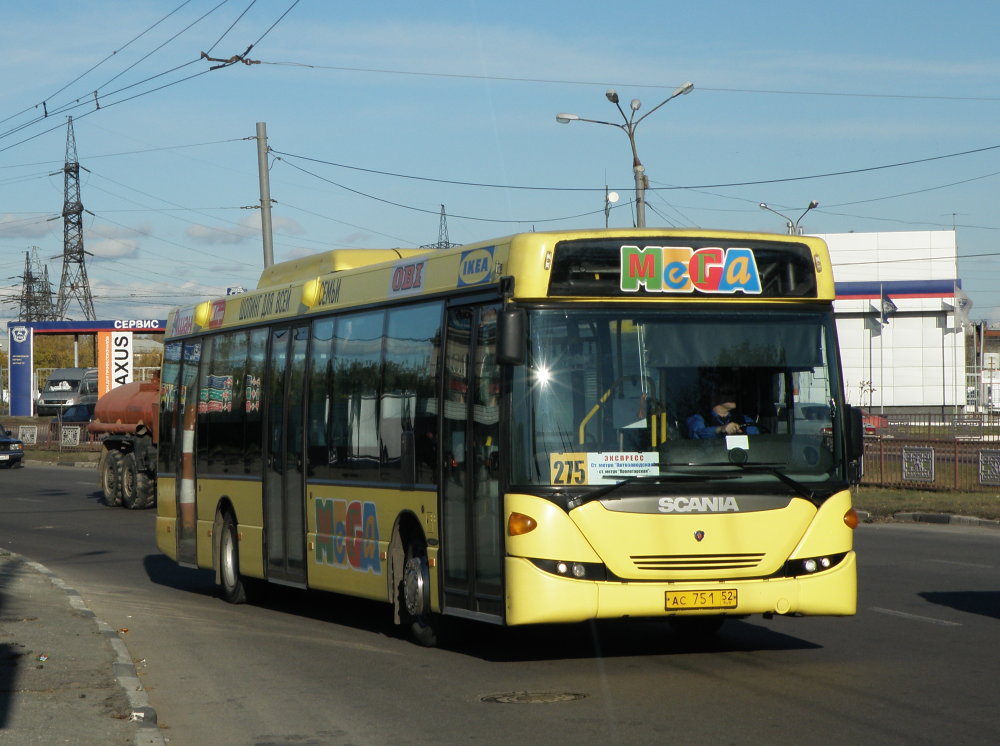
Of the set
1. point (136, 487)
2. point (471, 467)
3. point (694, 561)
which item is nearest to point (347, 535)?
point (471, 467)

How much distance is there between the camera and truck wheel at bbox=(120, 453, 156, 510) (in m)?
32.8

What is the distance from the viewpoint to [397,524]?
1120 centimetres

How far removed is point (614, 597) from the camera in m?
9.30

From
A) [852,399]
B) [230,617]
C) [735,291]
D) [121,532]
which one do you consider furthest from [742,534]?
[852,399]

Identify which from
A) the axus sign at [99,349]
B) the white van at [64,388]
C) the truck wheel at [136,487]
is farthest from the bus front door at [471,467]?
the white van at [64,388]

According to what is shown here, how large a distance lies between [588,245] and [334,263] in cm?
443

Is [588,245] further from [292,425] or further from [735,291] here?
[292,425]

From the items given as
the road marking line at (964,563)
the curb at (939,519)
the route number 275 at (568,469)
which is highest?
the route number 275 at (568,469)

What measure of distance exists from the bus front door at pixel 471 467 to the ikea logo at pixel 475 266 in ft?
0.67

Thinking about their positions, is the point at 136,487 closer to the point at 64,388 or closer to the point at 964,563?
Result: the point at 964,563

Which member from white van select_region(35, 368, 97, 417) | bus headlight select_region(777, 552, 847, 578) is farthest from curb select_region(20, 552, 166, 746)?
white van select_region(35, 368, 97, 417)

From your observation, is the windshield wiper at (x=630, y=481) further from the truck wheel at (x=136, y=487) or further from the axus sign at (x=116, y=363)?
the axus sign at (x=116, y=363)

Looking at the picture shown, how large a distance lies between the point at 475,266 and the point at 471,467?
1463 millimetres

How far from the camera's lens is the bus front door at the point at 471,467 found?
9.67m
